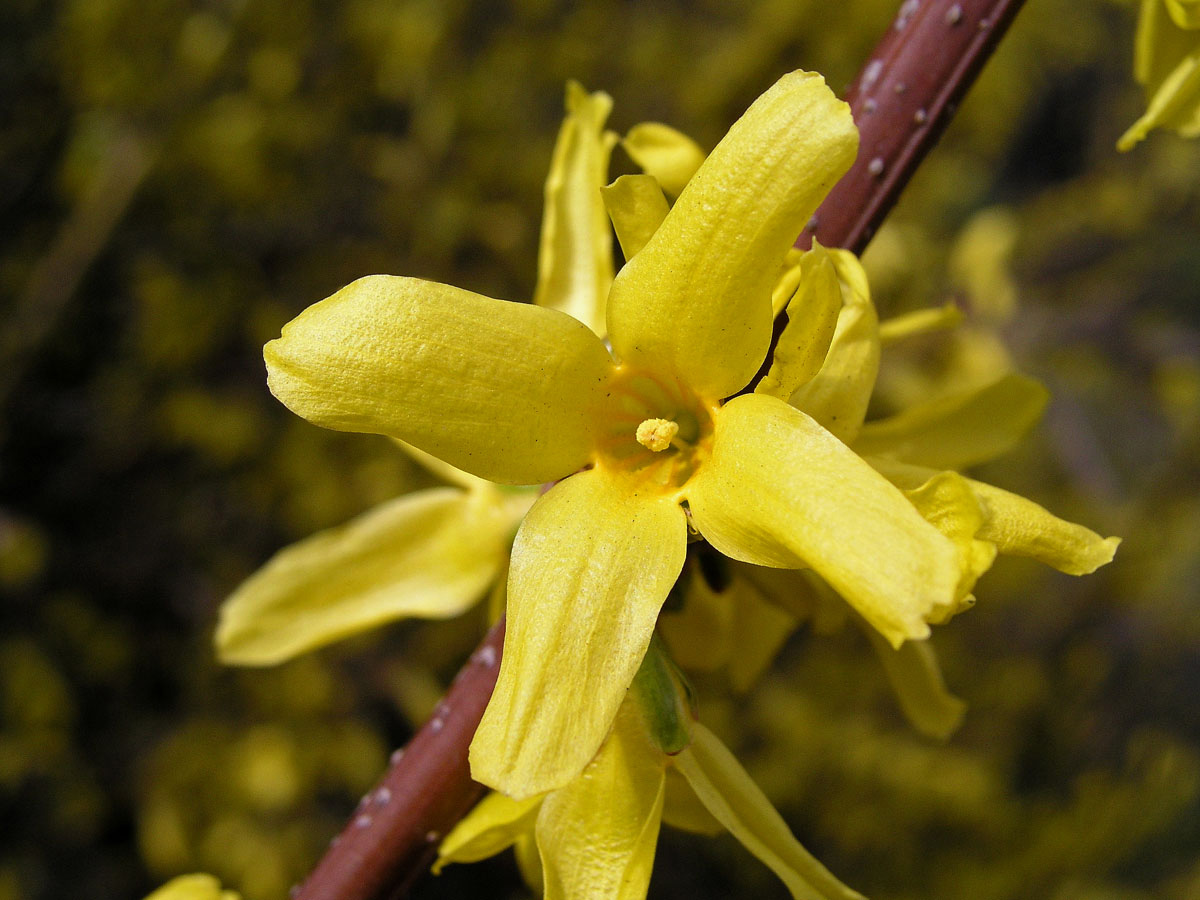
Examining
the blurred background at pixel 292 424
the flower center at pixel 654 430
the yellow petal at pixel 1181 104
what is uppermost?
the yellow petal at pixel 1181 104

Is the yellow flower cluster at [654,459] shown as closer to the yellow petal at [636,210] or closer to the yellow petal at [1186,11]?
the yellow petal at [636,210]

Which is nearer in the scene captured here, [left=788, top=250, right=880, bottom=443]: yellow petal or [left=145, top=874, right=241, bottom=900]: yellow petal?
[left=788, top=250, right=880, bottom=443]: yellow petal

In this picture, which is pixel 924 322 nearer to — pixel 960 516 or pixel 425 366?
pixel 960 516

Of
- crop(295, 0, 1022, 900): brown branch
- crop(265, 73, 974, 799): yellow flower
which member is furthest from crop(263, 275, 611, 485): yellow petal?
crop(295, 0, 1022, 900): brown branch

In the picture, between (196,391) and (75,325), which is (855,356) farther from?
(75,325)

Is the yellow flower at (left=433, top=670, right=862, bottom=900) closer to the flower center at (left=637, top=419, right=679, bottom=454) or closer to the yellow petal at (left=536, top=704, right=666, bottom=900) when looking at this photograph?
the yellow petal at (left=536, top=704, right=666, bottom=900)

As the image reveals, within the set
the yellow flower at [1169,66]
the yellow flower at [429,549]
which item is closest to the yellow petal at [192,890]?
the yellow flower at [429,549]

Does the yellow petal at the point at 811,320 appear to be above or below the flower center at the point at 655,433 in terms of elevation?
above
